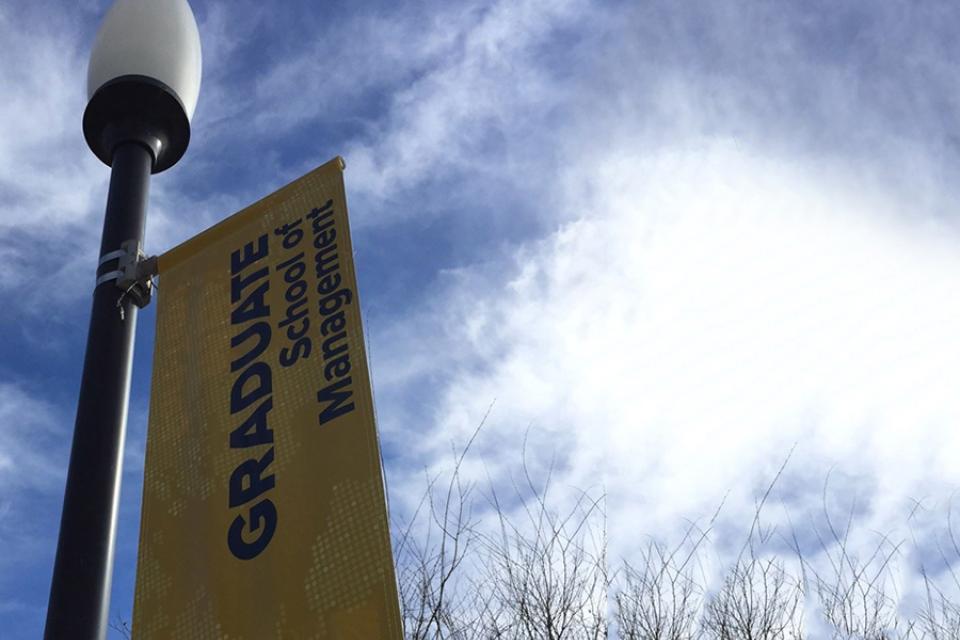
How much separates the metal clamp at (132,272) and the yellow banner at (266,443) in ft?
0.32

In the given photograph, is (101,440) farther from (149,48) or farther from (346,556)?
(149,48)

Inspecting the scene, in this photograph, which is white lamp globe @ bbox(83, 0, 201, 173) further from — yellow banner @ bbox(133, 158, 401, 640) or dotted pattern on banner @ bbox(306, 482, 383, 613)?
dotted pattern on banner @ bbox(306, 482, 383, 613)

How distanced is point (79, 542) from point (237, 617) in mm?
640

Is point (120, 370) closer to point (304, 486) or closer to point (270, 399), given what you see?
point (270, 399)

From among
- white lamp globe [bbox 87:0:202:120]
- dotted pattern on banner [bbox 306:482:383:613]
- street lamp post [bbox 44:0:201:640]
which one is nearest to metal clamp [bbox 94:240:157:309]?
street lamp post [bbox 44:0:201:640]

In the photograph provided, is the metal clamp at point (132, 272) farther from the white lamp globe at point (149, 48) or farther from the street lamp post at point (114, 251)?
the white lamp globe at point (149, 48)

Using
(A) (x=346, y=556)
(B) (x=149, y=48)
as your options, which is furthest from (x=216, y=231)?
(A) (x=346, y=556)

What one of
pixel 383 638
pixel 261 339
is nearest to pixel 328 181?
pixel 261 339

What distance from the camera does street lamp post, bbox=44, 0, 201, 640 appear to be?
338 cm

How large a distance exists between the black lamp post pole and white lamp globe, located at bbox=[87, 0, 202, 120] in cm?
38

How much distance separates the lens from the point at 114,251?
14.0 feet

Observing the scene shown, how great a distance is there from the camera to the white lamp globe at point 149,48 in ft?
15.4

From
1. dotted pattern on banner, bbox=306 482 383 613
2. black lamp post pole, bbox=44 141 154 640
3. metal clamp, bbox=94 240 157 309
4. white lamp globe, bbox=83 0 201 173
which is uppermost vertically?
white lamp globe, bbox=83 0 201 173

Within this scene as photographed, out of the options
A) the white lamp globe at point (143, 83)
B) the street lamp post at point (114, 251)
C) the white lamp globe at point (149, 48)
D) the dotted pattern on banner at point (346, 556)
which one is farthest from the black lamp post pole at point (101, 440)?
the dotted pattern on banner at point (346, 556)
